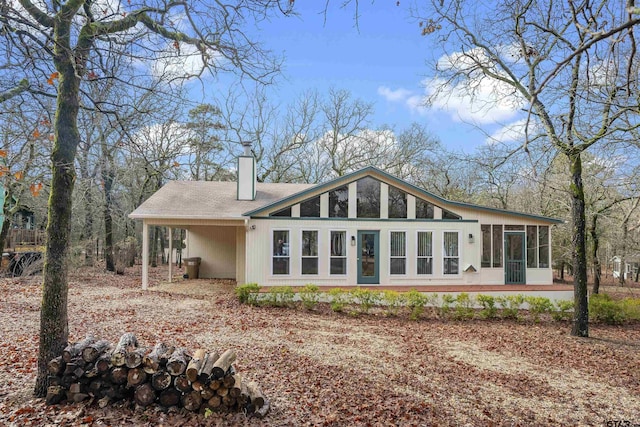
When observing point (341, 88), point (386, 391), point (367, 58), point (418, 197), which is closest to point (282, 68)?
point (367, 58)

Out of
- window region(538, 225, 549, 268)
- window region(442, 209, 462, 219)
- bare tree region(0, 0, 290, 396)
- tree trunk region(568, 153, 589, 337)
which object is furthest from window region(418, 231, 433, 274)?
bare tree region(0, 0, 290, 396)

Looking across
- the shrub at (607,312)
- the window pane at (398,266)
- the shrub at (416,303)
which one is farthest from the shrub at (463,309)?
the shrub at (607,312)

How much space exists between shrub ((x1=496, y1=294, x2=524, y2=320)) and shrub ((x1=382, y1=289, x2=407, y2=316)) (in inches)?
102

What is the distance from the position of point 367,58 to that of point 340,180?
5626mm

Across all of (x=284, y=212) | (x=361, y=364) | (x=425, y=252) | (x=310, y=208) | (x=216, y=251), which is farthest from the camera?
(x=216, y=251)

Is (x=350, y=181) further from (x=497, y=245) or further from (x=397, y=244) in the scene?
(x=497, y=245)

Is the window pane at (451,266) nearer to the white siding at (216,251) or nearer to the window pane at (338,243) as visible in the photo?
the window pane at (338,243)

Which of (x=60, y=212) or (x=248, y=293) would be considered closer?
(x=60, y=212)

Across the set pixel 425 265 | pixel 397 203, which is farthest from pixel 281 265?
pixel 425 265

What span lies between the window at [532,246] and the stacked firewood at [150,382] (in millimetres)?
12202

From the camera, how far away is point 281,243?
1205 cm

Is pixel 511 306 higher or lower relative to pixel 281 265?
lower

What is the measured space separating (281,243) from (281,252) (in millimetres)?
278

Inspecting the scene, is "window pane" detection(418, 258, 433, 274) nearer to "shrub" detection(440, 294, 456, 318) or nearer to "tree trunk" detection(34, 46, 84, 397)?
"shrub" detection(440, 294, 456, 318)
